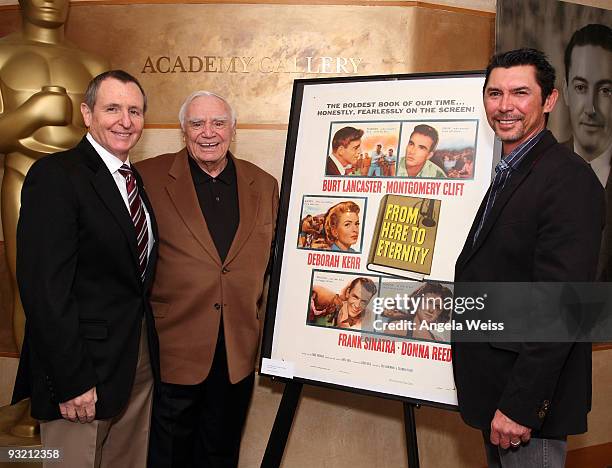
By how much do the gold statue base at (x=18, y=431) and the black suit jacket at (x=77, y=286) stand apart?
28.7 inches

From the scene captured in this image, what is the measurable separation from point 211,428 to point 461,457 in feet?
4.00

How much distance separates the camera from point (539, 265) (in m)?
1.60

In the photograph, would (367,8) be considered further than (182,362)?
Yes

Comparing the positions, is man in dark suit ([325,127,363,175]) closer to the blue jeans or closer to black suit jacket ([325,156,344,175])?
black suit jacket ([325,156,344,175])

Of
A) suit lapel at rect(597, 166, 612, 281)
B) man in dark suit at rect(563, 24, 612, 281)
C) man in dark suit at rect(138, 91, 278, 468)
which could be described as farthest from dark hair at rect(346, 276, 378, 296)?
suit lapel at rect(597, 166, 612, 281)

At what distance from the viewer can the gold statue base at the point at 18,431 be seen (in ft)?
8.34

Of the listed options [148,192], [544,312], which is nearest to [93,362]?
[148,192]

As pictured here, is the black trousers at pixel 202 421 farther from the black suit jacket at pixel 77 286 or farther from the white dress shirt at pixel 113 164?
the white dress shirt at pixel 113 164

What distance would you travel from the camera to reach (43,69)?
A: 2.73 m

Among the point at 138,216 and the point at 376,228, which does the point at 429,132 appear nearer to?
the point at 376,228

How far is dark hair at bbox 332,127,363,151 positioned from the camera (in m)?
2.32

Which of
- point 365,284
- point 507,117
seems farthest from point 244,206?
point 507,117

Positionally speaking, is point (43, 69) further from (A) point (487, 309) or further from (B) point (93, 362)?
(A) point (487, 309)

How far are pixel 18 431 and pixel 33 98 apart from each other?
1.32 m
